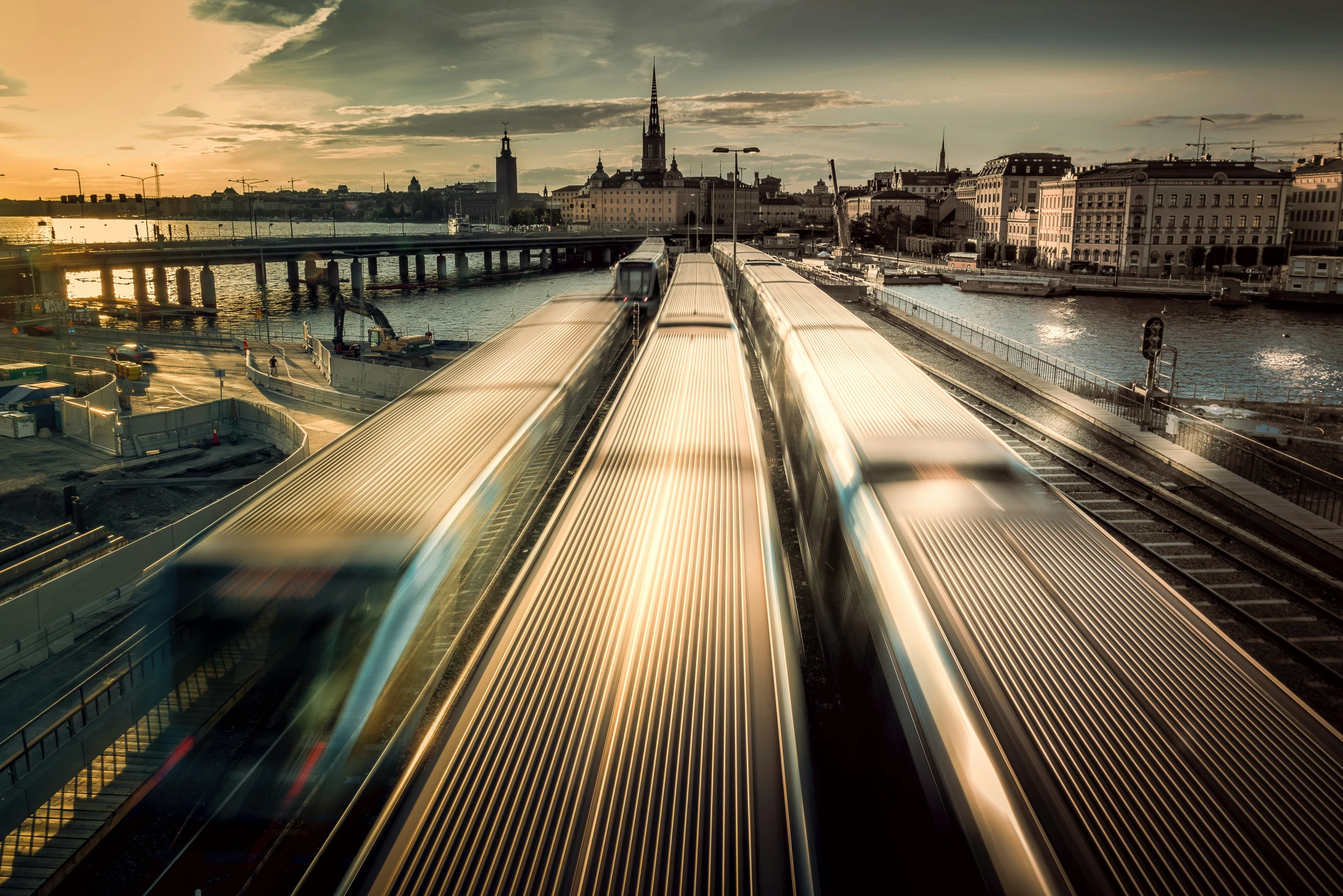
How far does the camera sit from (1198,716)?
17.1ft

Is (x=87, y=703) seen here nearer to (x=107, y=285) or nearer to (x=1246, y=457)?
(x=1246, y=457)

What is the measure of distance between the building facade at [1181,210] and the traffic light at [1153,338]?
3200 inches

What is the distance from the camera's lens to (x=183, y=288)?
85.8 metres

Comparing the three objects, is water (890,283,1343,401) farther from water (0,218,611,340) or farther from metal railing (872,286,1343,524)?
water (0,218,611,340)

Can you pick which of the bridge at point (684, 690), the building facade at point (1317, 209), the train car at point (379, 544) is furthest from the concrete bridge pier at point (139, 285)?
the building facade at point (1317, 209)

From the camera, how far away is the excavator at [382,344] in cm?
3584

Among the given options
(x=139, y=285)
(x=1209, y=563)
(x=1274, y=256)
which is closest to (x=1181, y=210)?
(x=1274, y=256)

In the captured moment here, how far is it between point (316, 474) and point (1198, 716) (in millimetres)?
9439

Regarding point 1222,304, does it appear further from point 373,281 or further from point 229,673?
point 373,281

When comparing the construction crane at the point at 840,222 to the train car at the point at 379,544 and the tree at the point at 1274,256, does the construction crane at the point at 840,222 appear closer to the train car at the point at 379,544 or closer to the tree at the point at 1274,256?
the tree at the point at 1274,256

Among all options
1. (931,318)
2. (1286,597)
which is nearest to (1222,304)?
(931,318)

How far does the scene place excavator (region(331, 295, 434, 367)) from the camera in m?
35.8

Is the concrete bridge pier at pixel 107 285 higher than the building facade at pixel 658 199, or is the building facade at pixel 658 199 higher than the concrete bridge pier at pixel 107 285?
the building facade at pixel 658 199

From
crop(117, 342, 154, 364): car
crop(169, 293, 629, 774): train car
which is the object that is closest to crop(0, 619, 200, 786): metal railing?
crop(169, 293, 629, 774): train car
